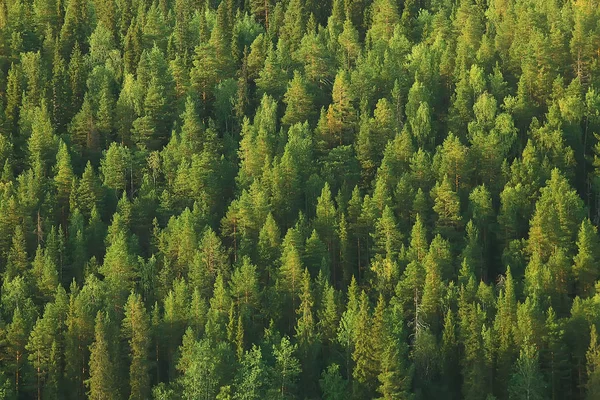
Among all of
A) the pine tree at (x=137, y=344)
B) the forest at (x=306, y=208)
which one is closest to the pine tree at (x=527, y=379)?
the forest at (x=306, y=208)

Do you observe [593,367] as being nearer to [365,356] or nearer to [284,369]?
[365,356]

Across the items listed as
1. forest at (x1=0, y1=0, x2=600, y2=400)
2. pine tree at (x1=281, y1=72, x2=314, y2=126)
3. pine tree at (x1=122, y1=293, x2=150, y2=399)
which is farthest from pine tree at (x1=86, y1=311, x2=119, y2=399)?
pine tree at (x1=281, y1=72, x2=314, y2=126)

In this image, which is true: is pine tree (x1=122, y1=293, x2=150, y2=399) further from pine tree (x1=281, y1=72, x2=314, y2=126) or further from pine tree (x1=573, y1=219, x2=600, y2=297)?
pine tree (x1=281, y1=72, x2=314, y2=126)

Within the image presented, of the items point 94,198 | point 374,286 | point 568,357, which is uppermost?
point 94,198

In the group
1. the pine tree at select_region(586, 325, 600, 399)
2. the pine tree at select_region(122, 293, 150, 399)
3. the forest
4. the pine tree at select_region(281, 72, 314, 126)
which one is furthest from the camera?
the pine tree at select_region(281, 72, 314, 126)

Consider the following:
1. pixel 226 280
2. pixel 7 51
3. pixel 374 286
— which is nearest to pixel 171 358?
pixel 226 280

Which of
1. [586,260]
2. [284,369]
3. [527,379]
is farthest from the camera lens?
[586,260]

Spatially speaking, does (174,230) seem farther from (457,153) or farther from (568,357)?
(568,357)

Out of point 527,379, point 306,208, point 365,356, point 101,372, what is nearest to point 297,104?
point 306,208

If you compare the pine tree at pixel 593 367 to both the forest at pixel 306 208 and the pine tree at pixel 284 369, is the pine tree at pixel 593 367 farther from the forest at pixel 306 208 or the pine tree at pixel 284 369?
the pine tree at pixel 284 369
